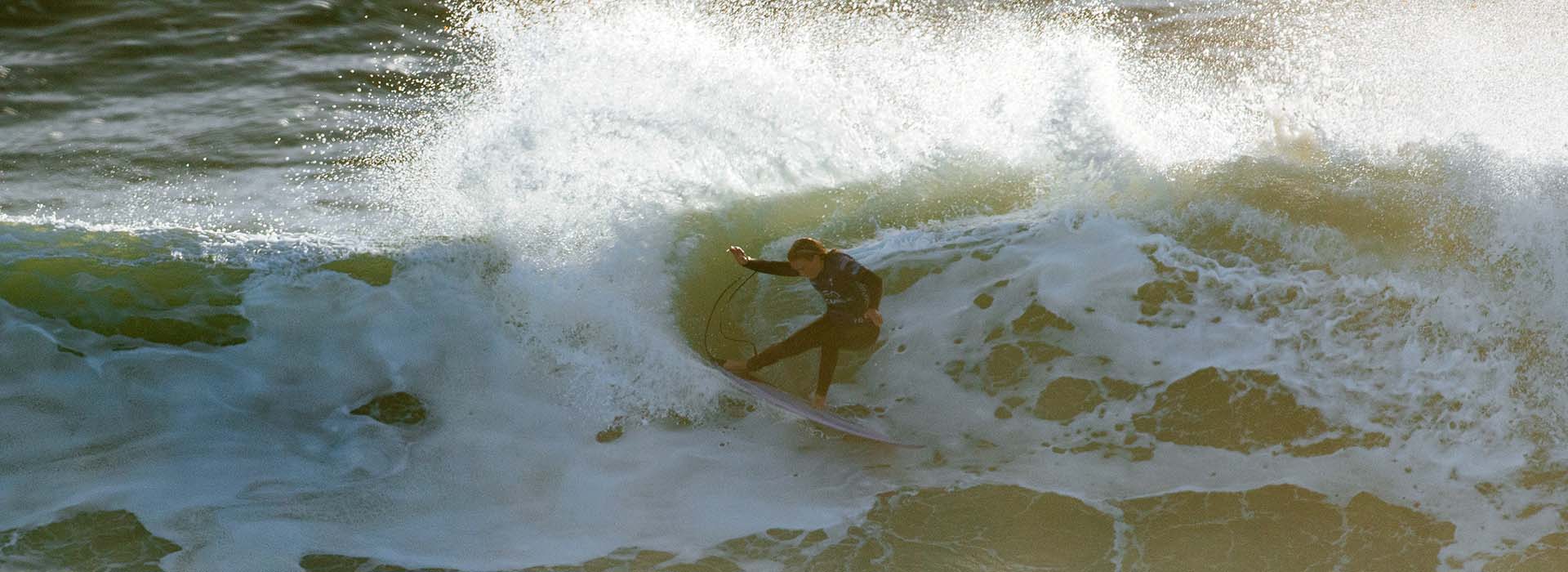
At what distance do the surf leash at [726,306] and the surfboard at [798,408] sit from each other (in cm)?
30

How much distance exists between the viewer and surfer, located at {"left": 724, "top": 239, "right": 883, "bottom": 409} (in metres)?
6.03

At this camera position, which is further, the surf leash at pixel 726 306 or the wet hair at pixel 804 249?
the surf leash at pixel 726 306

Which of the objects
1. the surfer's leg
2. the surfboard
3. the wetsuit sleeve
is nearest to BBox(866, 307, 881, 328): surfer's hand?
the surfer's leg

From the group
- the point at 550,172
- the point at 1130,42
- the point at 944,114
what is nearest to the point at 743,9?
the point at 944,114

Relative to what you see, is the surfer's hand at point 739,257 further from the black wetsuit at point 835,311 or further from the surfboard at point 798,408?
the surfboard at point 798,408

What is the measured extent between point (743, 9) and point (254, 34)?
497cm

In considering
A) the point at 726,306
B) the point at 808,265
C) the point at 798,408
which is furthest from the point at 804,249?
the point at 726,306

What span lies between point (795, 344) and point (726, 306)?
0.92 metres

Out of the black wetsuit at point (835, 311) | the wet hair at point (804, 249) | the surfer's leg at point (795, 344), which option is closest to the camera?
the wet hair at point (804, 249)

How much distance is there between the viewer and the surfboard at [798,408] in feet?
20.7

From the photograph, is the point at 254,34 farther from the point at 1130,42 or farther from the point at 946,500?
the point at 1130,42

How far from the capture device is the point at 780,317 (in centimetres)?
708

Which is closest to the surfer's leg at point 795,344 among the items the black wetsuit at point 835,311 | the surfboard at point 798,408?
the black wetsuit at point 835,311

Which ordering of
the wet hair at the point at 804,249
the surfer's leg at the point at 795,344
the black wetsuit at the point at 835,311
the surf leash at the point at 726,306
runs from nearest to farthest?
1. the wet hair at the point at 804,249
2. the black wetsuit at the point at 835,311
3. the surfer's leg at the point at 795,344
4. the surf leash at the point at 726,306
